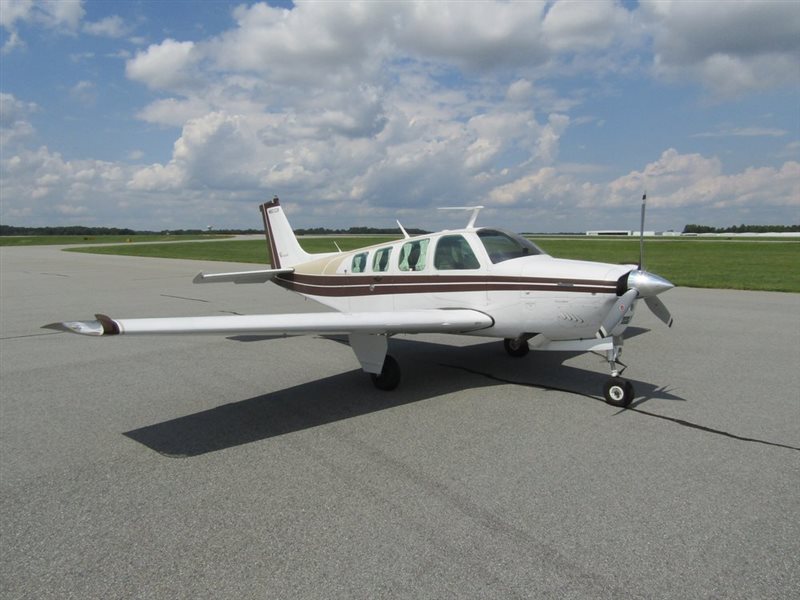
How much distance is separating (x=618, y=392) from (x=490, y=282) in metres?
1.98

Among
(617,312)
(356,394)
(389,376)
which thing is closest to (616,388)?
(617,312)

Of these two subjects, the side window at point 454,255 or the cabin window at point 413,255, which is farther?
the cabin window at point 413,255

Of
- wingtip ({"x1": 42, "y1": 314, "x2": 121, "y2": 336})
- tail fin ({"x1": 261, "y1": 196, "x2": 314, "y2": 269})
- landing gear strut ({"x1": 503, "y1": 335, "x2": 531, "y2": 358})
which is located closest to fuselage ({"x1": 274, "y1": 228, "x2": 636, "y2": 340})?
landing gear strut ({"x1": 503, "y1": 335, "x2": 531, "y2": 358})

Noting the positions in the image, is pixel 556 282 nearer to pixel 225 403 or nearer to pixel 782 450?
pixel 782 450

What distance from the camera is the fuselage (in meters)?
6.03

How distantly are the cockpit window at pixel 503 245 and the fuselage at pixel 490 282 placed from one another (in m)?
0.01

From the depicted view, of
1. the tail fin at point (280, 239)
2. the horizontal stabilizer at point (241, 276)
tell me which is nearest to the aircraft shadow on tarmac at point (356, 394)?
the horizontal stabilizer at point (241, 276)

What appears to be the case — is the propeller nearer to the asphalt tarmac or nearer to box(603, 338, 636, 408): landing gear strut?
box(603, 338, 636, 408): landing gear strut

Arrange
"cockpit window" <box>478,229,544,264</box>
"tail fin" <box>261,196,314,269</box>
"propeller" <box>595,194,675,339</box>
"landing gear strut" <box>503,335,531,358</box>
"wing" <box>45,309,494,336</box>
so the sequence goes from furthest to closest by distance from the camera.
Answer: "tail fin" <box>261,196,314,269</box>, "landing gear strut" <box>503,335,531,358</box>, "cockpit window" <box>478,229,544,264</box>, "propeller" <box>595,194,675,339</box>, "wing" <box>45,309,494,336</box>

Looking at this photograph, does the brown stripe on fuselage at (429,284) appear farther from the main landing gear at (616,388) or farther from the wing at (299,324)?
the main landing gear at (616,388)

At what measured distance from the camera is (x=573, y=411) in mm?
5852

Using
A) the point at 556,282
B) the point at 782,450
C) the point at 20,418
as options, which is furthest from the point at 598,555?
the point at 20,418

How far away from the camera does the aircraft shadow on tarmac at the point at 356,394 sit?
5.31 meters

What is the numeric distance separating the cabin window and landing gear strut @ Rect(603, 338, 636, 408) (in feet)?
8.92
